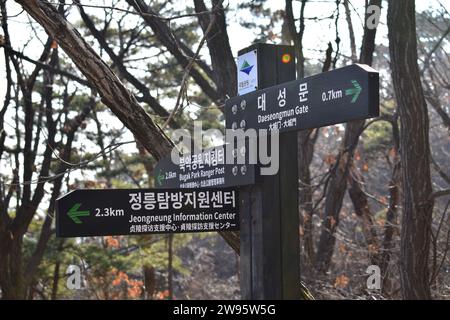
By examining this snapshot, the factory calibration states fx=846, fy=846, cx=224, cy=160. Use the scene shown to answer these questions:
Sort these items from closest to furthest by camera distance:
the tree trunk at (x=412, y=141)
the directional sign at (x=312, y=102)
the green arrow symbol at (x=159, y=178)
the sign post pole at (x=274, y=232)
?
1. the directional sign at (x=312, y=102)
2. the sign post pole at (x=274, y=232)
3. the green arrow symbol at (x=159, y=178)
4. the tree trunk at (x=412, y=141)

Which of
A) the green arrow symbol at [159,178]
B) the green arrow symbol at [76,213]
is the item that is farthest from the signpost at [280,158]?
the green arrow symbol at [76,213]

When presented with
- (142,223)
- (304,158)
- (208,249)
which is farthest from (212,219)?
(208,249)

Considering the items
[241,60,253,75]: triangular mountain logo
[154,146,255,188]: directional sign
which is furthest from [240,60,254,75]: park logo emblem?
[154,146,255,188]: directional sign

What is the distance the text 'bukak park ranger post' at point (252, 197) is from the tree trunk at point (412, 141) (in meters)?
4.23

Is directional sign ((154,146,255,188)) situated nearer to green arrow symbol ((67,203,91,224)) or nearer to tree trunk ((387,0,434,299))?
green arrow symbol ((67,203,91,224))

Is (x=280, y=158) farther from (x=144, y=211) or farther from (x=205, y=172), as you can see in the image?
(x=144, y=211)

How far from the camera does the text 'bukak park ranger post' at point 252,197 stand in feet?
12.8

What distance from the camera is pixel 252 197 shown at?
4195mm

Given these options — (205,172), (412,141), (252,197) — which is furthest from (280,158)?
(412,141)

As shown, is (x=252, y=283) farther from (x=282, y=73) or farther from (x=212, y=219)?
(x=282, y=73)

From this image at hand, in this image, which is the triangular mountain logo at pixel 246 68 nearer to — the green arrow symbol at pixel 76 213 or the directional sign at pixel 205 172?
the directional sign at pixel 205 172

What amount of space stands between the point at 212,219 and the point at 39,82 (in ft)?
47.4

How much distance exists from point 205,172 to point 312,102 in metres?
0.88

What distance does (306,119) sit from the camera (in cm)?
382
